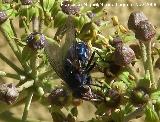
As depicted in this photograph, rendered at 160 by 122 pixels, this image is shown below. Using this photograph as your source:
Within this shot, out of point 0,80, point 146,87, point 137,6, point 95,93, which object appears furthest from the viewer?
point 137,6

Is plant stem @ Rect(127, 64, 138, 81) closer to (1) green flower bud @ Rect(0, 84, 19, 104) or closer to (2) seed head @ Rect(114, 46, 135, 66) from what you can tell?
(2) seed head @ Rect(114, 46, 135, 66)

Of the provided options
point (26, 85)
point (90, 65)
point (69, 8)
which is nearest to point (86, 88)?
point (90, 65)

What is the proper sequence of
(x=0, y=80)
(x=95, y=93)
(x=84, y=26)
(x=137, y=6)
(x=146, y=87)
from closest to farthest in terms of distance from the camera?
(x=146, y=87)
(x=95, y=93)
(x=84, y=26)
(x=0, y=80)
(x=137, y=6)

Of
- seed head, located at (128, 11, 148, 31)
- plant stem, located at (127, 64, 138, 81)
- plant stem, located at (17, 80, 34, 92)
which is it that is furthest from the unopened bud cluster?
plant stem, located at (17, 80, 34, 92)

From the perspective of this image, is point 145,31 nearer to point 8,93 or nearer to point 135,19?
point 135,19

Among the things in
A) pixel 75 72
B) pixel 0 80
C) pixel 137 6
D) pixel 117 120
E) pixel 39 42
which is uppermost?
pixel 137 6

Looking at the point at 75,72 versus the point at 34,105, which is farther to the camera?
the point at 34,105

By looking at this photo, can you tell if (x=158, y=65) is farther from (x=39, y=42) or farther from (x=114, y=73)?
(x=39, y=42)

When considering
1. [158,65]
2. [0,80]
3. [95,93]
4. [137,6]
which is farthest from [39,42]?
[137,6]
